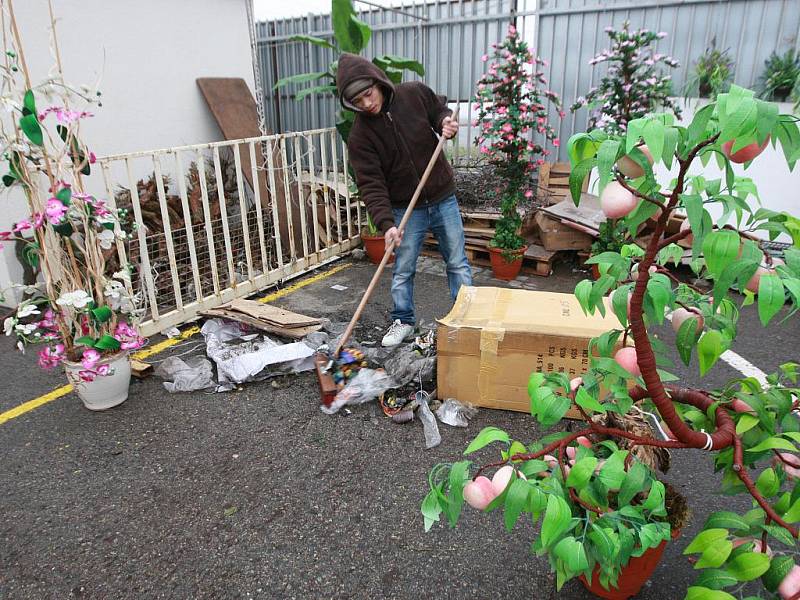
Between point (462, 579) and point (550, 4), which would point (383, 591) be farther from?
point (550, 4)

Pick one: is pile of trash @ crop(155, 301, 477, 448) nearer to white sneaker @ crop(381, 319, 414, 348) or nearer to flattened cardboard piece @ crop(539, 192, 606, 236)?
white sneaker @ crop(381, 319, 414, 348)

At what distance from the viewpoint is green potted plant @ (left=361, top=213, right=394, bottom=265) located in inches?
234

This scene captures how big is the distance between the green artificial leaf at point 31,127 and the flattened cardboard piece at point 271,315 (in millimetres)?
1834

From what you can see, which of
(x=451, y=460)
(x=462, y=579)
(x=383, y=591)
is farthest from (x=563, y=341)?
(x=383, y=591)

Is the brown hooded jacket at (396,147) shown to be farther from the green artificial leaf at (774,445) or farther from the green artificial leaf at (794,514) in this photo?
the green artificial leaf at (794,514)

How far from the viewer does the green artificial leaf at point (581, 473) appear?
4.42 feet

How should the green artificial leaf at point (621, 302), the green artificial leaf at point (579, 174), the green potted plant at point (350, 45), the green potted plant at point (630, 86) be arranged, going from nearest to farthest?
the green artificial leaf at point (579, 174), the green artificial leaf at point (621, 302), the green potted plant at point (630, 86), the green potted plant at point (350, 45)

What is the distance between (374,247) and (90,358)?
3332 millimetres

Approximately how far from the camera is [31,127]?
9.04ft

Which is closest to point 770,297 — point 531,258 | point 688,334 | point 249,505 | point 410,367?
point 688,334

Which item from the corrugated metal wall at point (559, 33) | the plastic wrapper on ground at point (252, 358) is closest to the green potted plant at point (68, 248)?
the plastic wrapper on ground at point (252, 358)

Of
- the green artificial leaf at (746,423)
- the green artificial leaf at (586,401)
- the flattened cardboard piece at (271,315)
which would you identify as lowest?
the flattened cardboard piece at (271,315)

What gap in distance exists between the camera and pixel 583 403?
4.66ft

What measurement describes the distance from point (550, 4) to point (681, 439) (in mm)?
6583
